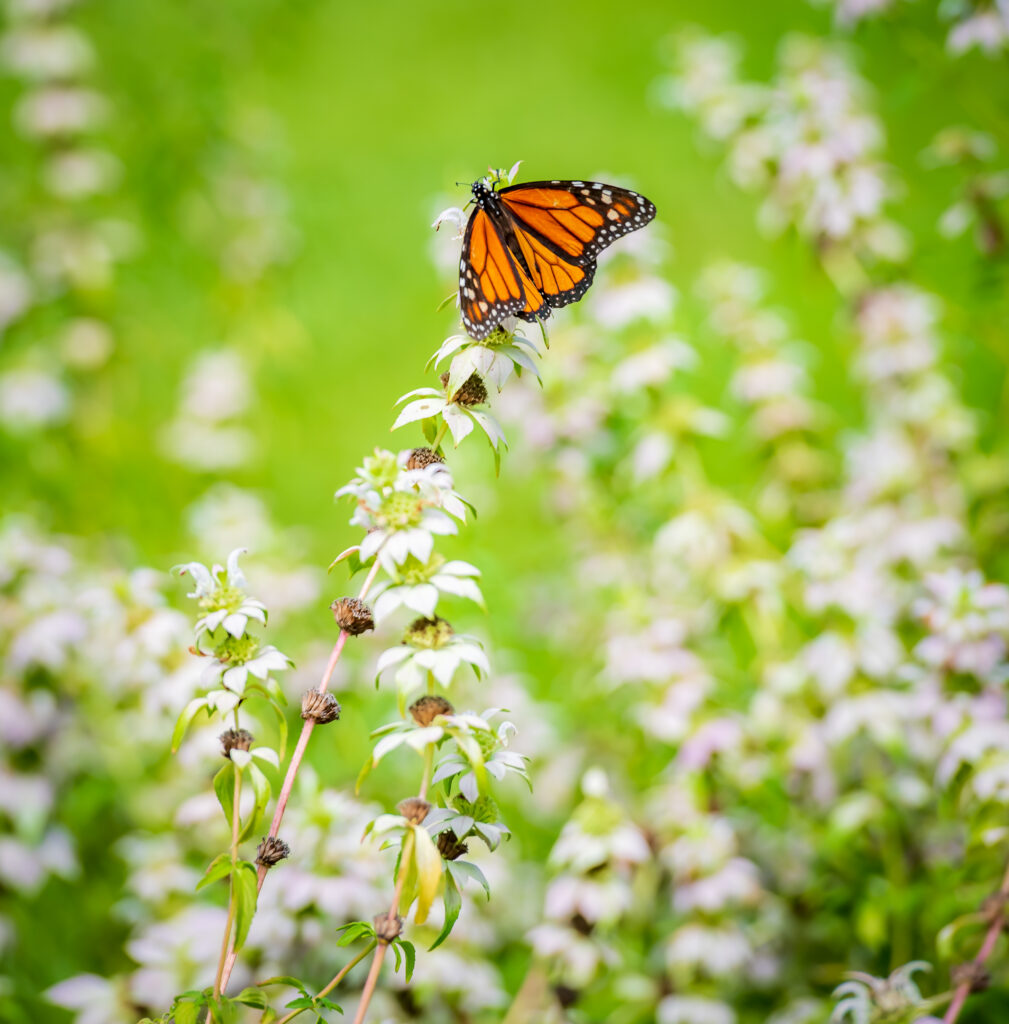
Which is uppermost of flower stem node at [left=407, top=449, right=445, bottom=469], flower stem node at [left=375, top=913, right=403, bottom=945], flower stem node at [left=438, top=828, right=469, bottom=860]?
flower stem node at [left=407, top=449, right=445, bottom=469]

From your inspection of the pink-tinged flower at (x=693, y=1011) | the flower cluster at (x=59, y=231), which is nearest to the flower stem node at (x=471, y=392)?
the pink-tinged flower at (x=693, y=1011)

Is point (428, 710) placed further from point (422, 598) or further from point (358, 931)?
point (358, 931)

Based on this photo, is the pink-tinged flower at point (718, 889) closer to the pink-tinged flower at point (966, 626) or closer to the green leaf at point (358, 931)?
the pink-tinged flower at point (966, 626)

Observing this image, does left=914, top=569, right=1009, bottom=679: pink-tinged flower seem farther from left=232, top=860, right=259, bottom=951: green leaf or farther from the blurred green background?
left=232, top=860, right=259, bottom=951: green leaf

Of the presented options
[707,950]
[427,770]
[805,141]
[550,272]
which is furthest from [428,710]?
[805,141]

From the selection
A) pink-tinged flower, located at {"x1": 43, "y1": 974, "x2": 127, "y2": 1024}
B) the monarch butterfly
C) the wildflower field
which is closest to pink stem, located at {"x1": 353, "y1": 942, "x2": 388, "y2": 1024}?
the wildflower field

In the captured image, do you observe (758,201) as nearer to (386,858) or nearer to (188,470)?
(188,470)
